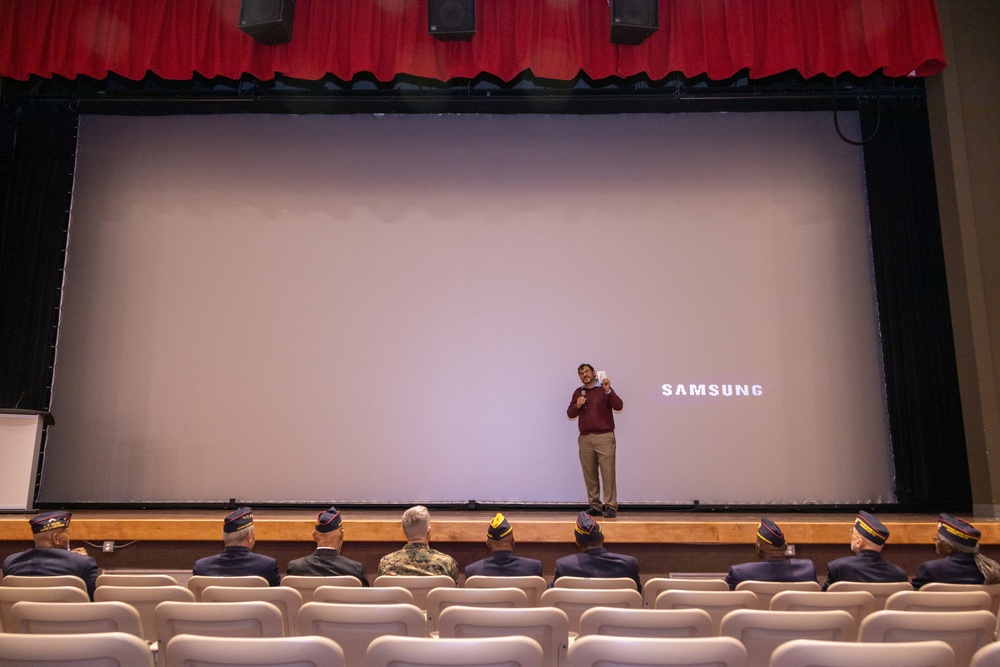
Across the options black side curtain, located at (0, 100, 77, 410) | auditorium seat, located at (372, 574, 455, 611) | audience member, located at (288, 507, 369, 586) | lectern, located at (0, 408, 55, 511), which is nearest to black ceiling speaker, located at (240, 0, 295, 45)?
black side curtain, located at (0, 100, 77, 410)

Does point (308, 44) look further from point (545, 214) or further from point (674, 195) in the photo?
point (674, 195)

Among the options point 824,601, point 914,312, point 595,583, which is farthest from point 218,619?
point 914,312

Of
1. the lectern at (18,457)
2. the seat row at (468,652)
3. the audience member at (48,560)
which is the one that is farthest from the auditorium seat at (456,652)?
the lectern at (18,457)

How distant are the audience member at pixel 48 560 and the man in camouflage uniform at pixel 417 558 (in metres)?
1.48

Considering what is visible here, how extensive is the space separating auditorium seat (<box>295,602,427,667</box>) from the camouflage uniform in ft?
4.10

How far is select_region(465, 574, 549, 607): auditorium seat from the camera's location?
338 cm

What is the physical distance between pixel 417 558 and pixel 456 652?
208cm

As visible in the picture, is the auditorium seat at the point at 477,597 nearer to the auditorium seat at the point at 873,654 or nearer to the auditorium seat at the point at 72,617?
the auditorium seat at the point at 72,617

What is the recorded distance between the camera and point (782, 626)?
2305 mm

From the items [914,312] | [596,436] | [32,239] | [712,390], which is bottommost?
[596,436]

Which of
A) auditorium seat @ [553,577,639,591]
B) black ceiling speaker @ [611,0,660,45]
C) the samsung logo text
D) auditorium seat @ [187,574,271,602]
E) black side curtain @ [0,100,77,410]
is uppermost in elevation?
black ceiling speaker @ [611,0,660,45]

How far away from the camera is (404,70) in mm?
6598

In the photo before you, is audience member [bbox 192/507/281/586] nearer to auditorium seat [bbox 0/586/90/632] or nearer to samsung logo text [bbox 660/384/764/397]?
auditorium seat [bbox 0/586/90/632]

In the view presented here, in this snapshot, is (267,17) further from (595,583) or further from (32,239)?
(595,583)
